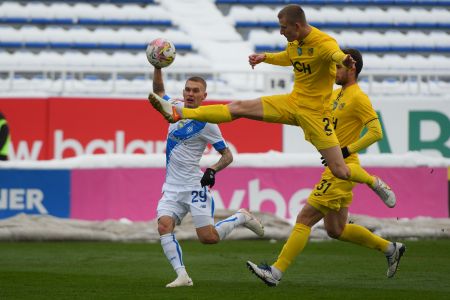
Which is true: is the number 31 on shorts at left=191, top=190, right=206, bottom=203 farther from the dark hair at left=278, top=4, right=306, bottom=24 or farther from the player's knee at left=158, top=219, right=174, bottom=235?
→ the dark hair at left=278, top=4, right=306, bottom=24

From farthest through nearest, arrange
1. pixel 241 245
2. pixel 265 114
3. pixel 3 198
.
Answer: pixel 3 198 → pixel 241 245 → pixel 265 114

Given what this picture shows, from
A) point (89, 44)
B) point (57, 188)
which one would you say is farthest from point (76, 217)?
point (89, 44)

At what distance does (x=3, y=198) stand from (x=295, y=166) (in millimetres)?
4139

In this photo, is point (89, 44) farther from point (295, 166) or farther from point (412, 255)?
point (412, 255)

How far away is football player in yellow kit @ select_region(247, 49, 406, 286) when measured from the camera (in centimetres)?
954

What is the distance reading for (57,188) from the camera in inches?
603

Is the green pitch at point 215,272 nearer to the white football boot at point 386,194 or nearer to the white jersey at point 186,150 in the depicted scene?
the white football boot at point 386,194

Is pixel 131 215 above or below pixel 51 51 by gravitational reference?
below

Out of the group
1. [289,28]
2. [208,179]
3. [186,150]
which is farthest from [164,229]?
[289,28]

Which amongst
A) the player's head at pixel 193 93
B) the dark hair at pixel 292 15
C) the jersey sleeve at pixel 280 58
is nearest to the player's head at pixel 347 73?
the jersey sleeve at pixel 280 58

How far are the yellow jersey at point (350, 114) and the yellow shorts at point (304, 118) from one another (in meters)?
0.88

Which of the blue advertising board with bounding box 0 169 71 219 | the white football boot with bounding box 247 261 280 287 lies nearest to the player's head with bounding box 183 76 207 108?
the white football boot with bounding box 247 261 280 287

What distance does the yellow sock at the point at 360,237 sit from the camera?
9.99 meters

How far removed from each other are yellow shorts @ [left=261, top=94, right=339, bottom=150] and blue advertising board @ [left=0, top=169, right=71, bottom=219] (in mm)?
6851
